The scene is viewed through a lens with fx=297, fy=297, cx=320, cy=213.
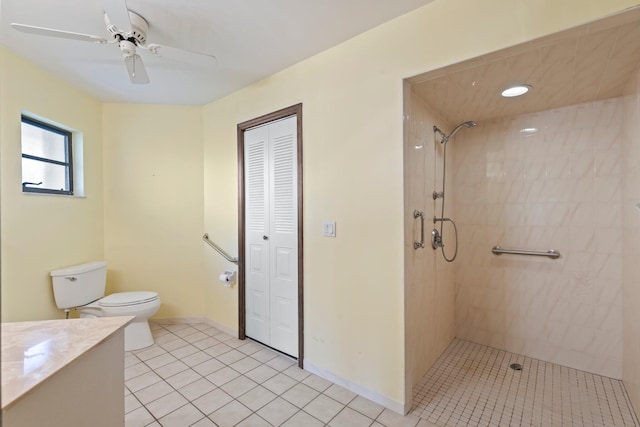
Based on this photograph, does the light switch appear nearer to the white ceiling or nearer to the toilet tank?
the white ceiling

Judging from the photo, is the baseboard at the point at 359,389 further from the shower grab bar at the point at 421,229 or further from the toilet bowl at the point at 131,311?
the toilet bowl at the point at 131,311

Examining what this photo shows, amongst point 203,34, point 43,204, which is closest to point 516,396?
point 203,34

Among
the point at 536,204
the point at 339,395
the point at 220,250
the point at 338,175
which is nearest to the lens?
the point at 339,395

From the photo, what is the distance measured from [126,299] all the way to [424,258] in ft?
8.39

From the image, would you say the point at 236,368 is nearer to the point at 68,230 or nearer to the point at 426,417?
the point at 426,417

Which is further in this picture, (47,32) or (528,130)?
(528,130)

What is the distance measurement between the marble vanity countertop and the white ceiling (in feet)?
5.31

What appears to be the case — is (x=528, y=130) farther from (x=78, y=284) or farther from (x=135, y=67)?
(x=78, y=284)

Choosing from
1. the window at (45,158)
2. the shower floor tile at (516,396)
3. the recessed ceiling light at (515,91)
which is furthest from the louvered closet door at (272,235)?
the window at (45,158)

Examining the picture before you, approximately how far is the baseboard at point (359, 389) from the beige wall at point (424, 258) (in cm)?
12

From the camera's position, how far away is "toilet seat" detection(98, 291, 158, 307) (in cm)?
254

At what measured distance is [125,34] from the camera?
66.1 inches

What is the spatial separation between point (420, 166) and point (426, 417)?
1565 millimetres

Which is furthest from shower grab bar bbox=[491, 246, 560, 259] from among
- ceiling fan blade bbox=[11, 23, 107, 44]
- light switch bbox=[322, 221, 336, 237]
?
ceiling fan blade bbox=[11, 23, 107, 44]
